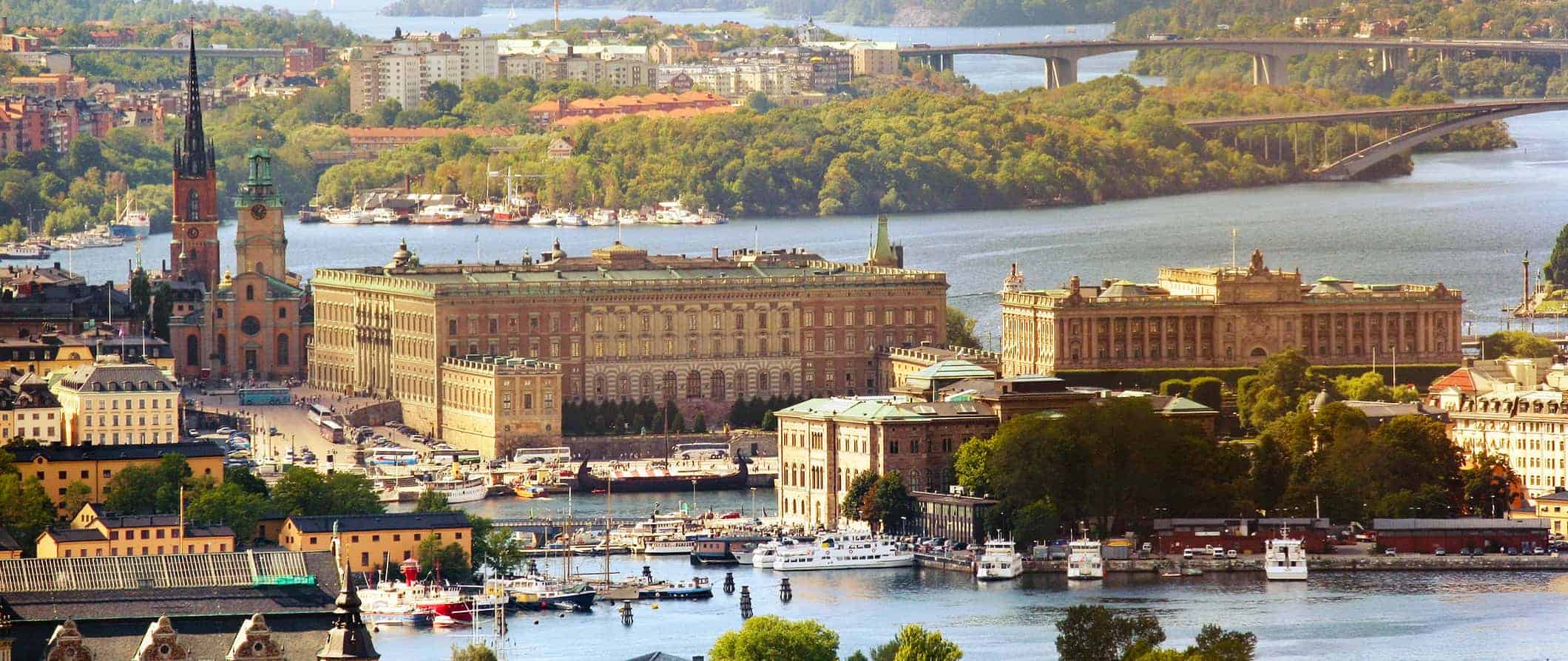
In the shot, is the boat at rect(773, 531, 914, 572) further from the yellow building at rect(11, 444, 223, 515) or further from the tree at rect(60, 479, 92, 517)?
the tree at rect(60, 479, 92, 517)

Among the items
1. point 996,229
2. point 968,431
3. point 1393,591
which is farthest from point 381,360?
point 996,229

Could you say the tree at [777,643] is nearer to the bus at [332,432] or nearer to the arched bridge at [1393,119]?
the bus at [332,432]

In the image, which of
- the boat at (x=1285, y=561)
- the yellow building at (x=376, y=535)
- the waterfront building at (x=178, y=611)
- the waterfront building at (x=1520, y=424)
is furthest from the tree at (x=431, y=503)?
the waterfront building at (x=178, y=611)

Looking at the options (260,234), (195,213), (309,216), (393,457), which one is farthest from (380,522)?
(309,216)

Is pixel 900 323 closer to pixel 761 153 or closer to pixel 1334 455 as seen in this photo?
pixel 1334 455

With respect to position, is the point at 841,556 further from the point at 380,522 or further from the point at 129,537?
the point at 129,537

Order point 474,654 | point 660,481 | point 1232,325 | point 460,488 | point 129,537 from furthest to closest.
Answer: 1. point 1232,325
2. point 660,481
3. point 460,488
4. point 129,537
5. point 474,654

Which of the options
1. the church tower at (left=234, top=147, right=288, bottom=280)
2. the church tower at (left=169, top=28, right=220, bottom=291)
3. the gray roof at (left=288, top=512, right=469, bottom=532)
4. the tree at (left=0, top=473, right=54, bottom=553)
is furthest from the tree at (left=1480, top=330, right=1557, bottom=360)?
the tree at (left=0, top=473, right=54, bottom=553)
